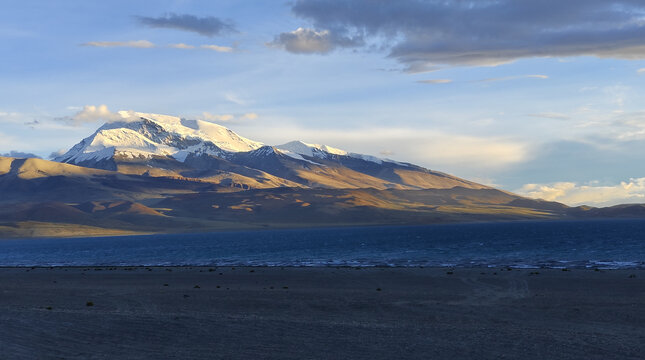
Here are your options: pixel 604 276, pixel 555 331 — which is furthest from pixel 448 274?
pixel 555 331

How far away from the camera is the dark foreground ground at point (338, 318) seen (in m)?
25.3

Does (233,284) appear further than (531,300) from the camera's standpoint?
Yes

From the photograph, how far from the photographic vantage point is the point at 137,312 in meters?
36.3

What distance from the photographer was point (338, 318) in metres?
33.5

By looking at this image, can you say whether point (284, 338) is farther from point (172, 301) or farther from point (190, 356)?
point (172, 301)

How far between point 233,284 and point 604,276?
31011 mm

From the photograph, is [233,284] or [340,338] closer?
[340,338]

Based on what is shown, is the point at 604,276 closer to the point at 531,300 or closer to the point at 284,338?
the point at 531,300

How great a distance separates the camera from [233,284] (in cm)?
5319

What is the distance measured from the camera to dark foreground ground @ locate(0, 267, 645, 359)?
997 inches

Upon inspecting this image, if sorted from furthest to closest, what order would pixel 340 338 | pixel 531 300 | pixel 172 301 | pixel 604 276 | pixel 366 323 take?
pixel 604 276 → pixel 172 301 → pixel 531 300 → pixel 366 323 → pixel 340 338

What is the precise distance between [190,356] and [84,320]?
11401 millimetres

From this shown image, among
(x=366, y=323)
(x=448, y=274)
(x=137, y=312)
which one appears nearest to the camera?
(x=366, y=323)

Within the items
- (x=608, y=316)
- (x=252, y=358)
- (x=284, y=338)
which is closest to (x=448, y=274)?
(x=608, y=316)
